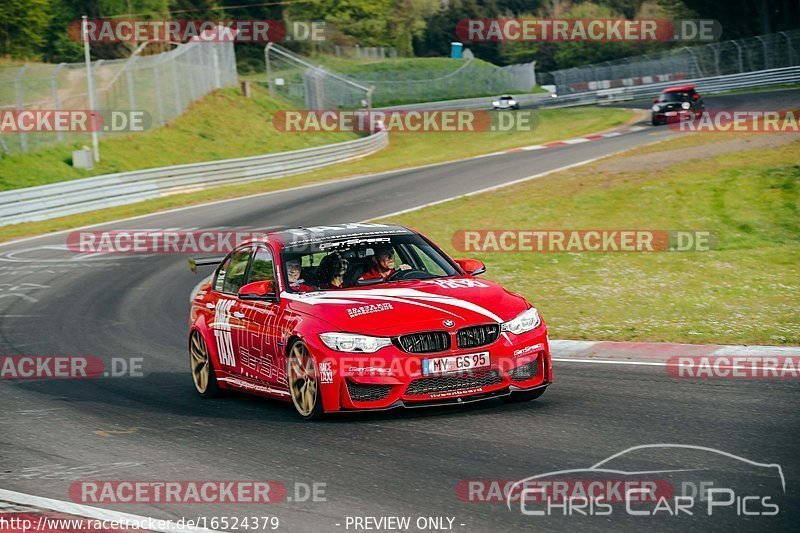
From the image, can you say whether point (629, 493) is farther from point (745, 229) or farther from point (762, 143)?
point (762, 143)

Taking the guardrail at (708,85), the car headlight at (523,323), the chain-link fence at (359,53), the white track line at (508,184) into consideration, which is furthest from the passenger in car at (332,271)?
the chain-link fence at (359,53)

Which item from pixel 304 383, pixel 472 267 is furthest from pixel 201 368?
pixel 472 267

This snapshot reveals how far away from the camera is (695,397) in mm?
8594

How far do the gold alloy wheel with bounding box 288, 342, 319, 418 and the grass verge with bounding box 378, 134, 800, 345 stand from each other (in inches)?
182

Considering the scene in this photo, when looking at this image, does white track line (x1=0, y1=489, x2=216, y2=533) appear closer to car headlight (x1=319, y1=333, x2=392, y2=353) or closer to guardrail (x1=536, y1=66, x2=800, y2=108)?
car headlight (x1=319, y1=333, x2=392, y2=353)

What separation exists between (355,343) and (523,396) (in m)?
1.47

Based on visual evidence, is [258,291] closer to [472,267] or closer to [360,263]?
[360,263]

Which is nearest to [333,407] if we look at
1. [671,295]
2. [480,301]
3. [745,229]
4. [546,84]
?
[480,301]

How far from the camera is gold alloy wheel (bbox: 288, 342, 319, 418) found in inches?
329

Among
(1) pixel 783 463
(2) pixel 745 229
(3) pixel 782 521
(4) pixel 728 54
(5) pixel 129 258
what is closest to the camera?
(3) pixel 782 521

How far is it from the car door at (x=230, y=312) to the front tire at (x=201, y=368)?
234mm

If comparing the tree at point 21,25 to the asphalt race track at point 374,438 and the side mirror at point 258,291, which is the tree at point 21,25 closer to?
the asphalt race track at point 374,438

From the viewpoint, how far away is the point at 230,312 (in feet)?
32.6

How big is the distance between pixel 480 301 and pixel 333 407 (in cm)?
140
